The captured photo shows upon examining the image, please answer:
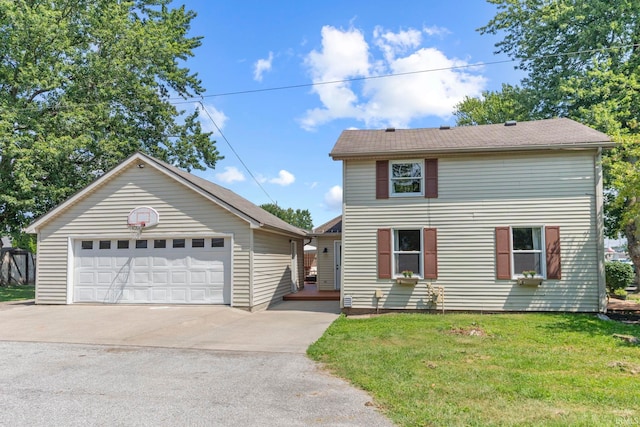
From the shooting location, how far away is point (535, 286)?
11.0m

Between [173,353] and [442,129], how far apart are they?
35.3ft

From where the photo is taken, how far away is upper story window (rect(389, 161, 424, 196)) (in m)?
11.8

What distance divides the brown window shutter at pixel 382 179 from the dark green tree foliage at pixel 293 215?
45099 mm

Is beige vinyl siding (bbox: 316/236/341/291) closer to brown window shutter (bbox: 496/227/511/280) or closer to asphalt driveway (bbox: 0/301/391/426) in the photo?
asphalt driveway (bbox: 0/301/391/426)

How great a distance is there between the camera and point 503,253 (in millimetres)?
11133

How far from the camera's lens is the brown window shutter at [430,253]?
11.4 meters

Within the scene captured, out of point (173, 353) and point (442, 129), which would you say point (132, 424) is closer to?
point (173, 353)

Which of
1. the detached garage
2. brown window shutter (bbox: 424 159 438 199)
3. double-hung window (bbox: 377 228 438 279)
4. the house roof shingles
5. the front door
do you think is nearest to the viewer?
the house roof shingles

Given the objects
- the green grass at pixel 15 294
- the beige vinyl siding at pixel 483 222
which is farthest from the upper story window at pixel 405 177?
the green grass at pixel 15 294

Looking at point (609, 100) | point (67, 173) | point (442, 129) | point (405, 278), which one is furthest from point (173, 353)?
point (609, 100)

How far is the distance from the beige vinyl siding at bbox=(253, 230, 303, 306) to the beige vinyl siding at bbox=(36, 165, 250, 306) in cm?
57

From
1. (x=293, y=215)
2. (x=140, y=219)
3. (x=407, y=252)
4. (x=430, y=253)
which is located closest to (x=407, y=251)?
(x=407, y=252)

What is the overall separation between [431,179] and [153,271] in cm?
887

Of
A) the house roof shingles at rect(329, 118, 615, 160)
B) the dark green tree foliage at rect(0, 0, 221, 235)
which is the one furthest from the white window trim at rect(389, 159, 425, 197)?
the dark green tree foliage at rect(0, 0, 221, 235)
